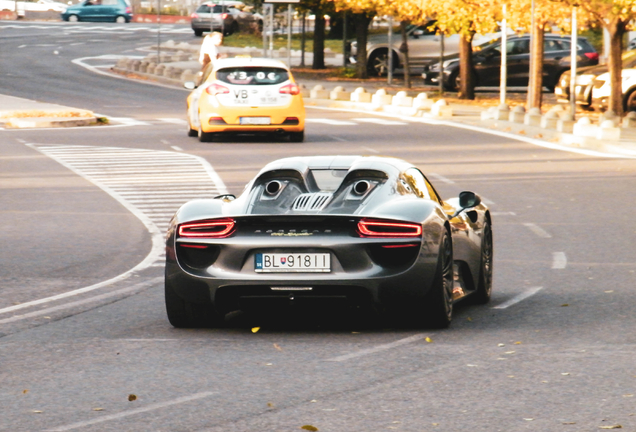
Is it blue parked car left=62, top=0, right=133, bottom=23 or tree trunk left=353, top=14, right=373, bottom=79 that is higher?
blue parked car left=62, top=0, right=133, bottom=23

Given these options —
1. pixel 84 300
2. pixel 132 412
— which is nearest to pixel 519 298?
pixel 84 300

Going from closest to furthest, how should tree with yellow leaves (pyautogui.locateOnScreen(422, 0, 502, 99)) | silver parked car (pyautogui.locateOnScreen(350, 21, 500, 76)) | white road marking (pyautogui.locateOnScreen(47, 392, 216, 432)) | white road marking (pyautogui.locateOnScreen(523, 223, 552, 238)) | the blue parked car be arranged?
white road marking (pyautogui.locateOnScreen(47, 392, 216, 432)), white road marking (pyautogui.locateOnScreen(523, 223, 552, 238)), tree with yellow leaves (pyautogui.locateOnScreen(422, 0, 502, 99)), silver parked car (pyautogui.locateOnScreen(350, 21, 500, 76)), the blue parked car

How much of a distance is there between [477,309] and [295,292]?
195 centimetres

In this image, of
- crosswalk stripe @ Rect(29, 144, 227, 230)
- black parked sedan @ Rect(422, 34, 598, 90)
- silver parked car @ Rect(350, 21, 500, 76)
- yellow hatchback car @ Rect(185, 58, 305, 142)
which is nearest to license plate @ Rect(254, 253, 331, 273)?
crosswalk stripe @ Rect(29, 144, 227, 230)

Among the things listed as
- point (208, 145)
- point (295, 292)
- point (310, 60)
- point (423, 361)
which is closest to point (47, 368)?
point (295, 292)

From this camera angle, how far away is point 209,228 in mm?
8281

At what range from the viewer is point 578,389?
6.74 meters

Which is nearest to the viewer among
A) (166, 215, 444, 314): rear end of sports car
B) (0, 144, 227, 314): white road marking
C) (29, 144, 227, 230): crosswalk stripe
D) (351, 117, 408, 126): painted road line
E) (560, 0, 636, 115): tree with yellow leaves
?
(166, 215, 444, 314): rear end of sports car

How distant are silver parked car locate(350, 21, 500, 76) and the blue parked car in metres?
38.8

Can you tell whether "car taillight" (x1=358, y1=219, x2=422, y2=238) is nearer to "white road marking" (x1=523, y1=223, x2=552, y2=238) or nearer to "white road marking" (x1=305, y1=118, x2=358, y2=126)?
"white road marking" (x1=523, y1=223, x2=552, y2=238)

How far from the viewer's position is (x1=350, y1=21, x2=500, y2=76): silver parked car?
47812mm

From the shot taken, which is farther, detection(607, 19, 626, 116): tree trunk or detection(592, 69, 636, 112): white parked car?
detection(592, 69, 636, 112): white parked car

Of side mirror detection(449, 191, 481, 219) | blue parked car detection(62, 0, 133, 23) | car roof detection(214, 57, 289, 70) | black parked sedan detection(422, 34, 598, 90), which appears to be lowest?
side mirror detection(449, 191, 481, 219)

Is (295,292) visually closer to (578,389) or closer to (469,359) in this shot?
(469,359)
